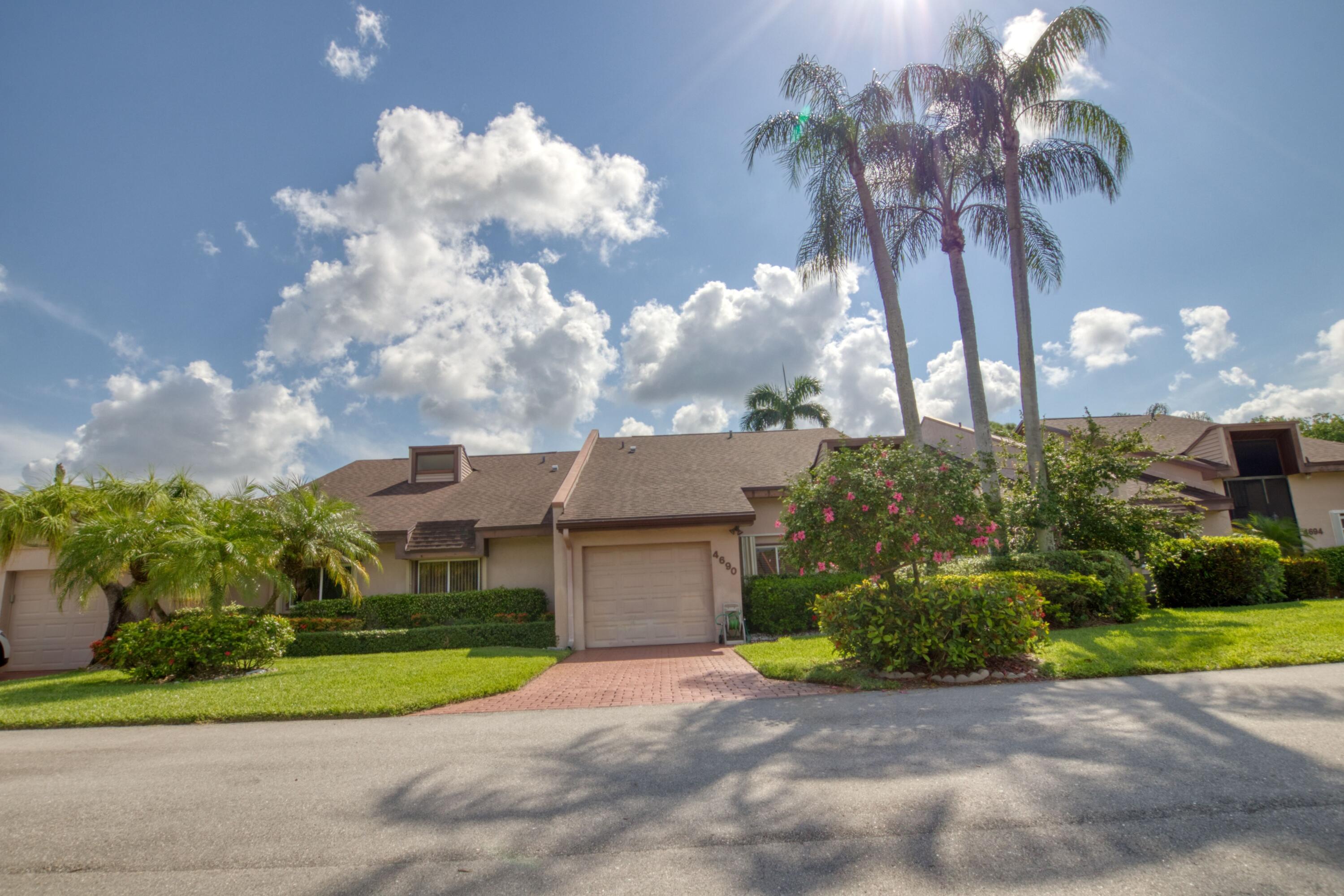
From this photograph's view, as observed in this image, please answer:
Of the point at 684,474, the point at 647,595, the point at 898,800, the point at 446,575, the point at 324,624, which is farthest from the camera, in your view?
the point at 684,474

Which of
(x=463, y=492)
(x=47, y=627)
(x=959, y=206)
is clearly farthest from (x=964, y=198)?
(x=47, y=627)

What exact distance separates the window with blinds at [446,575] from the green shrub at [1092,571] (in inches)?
435

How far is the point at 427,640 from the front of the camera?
50.9 ft

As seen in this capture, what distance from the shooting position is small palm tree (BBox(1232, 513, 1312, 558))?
1684cm

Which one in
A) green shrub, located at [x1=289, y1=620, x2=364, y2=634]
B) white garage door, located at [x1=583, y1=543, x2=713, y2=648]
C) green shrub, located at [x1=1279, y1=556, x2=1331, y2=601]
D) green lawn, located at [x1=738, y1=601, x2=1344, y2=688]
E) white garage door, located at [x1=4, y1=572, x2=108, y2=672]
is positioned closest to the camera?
green lawn, located at [x1=738, y1=601, x2=1344, y2=688]

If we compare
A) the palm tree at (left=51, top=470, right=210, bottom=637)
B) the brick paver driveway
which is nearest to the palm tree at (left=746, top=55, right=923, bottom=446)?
the brick paver driveway

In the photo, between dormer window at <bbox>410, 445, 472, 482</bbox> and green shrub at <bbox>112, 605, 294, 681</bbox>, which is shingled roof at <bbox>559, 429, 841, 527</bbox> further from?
green shrub at <bbox>112, 605, 294, 681</bbox>

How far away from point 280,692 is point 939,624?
851cm

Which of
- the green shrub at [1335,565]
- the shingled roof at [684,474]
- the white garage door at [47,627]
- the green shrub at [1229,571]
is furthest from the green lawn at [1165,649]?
the white garage door at [47,627]

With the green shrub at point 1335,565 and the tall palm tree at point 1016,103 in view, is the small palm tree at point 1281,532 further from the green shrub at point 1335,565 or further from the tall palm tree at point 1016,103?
the tall palm tree at point 1016,103

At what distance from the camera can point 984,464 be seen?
12789mm

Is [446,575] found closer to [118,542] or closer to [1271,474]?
[118,542]

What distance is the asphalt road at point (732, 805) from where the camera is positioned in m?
3.38

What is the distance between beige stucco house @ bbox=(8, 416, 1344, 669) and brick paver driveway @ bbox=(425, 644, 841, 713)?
8.65 feet
